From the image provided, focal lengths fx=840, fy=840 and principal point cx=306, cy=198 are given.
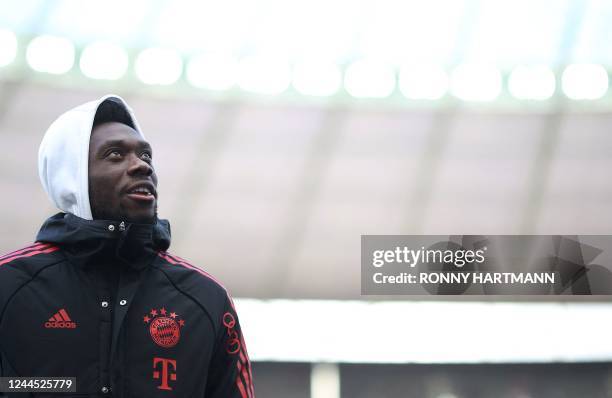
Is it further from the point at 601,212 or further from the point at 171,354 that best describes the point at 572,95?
the point at 171,354

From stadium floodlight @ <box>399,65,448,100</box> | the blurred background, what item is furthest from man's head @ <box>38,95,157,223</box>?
stadium floodlight @ <box>399,65,448,100</box>

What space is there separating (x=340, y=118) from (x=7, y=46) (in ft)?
12.2

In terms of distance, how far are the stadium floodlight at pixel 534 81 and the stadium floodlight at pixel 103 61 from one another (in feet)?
14.5

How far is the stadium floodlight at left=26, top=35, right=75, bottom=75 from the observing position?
8891 millimetres

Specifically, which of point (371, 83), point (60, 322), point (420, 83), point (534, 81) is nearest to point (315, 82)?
point (371, 83)

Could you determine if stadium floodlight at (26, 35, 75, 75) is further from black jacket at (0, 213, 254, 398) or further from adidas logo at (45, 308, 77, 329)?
adidas logo at (45, 308, 77, 329)

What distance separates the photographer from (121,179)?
5.32 feet

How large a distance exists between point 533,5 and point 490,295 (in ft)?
10.9

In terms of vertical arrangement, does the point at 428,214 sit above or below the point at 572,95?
below

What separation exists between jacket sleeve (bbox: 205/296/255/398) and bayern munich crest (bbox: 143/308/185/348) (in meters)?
0.08

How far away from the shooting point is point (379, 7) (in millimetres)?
9797

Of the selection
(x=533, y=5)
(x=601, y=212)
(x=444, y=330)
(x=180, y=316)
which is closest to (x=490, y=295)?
(x=444, y=330)

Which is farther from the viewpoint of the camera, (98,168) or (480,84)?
(480,84)

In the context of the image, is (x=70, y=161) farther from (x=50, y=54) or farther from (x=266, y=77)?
(x=266, y=77)
